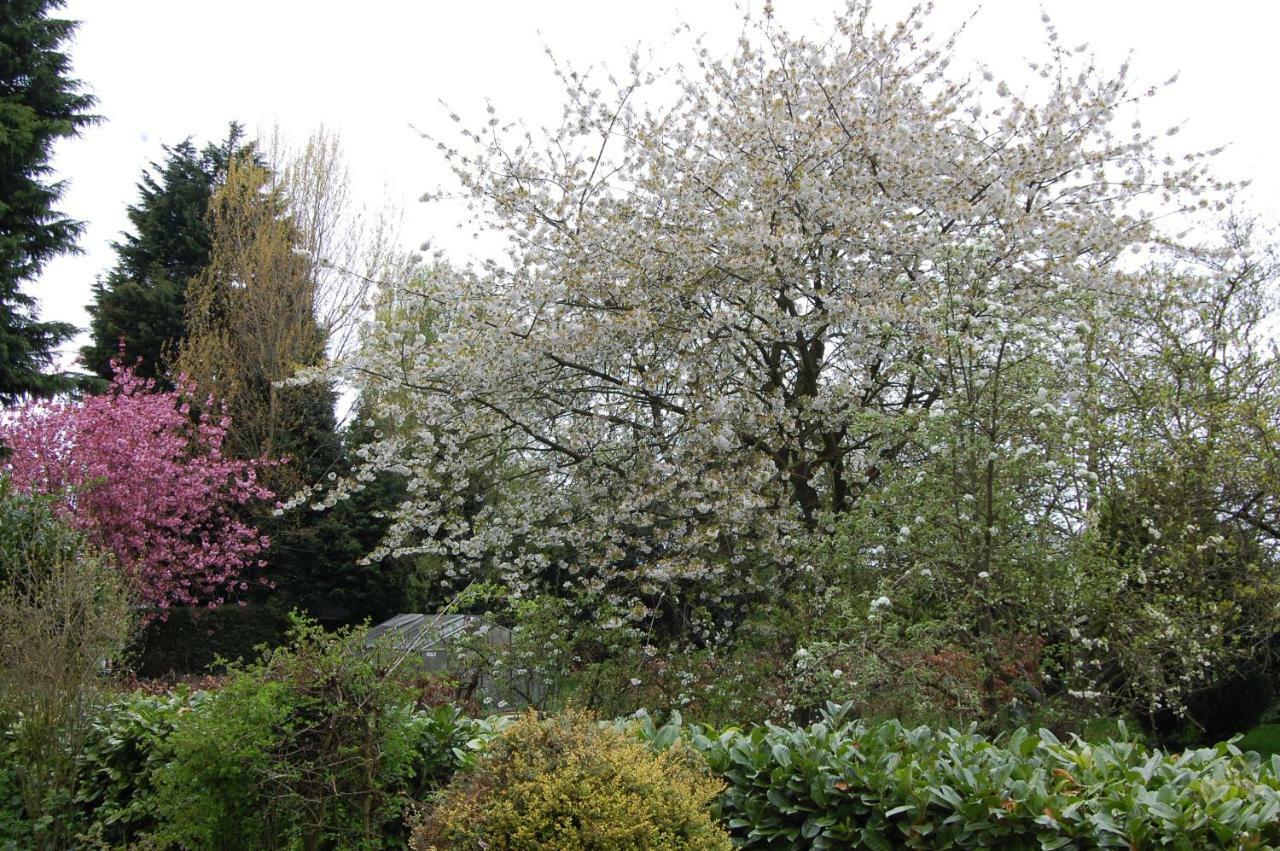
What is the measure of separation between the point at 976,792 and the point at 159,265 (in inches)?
753

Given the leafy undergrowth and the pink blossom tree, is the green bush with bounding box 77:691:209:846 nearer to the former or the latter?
the pink blossom tree

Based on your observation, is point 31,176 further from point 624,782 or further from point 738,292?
point 624,782

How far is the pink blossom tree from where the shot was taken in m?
13.2

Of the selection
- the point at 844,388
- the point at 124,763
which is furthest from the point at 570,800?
the point at 844,388

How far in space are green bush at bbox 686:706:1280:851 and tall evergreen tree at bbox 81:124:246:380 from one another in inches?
650

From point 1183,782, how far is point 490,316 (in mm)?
5328

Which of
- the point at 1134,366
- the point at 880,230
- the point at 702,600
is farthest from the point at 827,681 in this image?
the point at 1134,366

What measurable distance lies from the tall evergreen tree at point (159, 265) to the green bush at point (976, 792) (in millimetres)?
16505

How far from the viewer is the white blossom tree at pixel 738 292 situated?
21.5 ft

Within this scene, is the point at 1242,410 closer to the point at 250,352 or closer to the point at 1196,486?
the point at 1196,486

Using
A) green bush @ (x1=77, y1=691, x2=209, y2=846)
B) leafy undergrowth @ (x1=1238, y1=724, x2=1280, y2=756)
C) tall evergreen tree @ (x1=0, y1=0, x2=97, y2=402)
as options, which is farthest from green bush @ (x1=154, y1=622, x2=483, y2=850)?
tall evergreen tree @ (x1=0, y1=0, x2=97, y2=402)

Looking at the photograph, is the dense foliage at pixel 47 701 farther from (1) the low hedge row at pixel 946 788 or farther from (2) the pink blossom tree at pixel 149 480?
(2) the pink blossom tree at pixel 149 480

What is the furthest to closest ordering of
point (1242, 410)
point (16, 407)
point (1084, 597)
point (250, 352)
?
1. point (250, 352)
2. point (16, 407)
3. point (1242, 410)
4. point (1084, 597)

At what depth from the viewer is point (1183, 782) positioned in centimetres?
290
